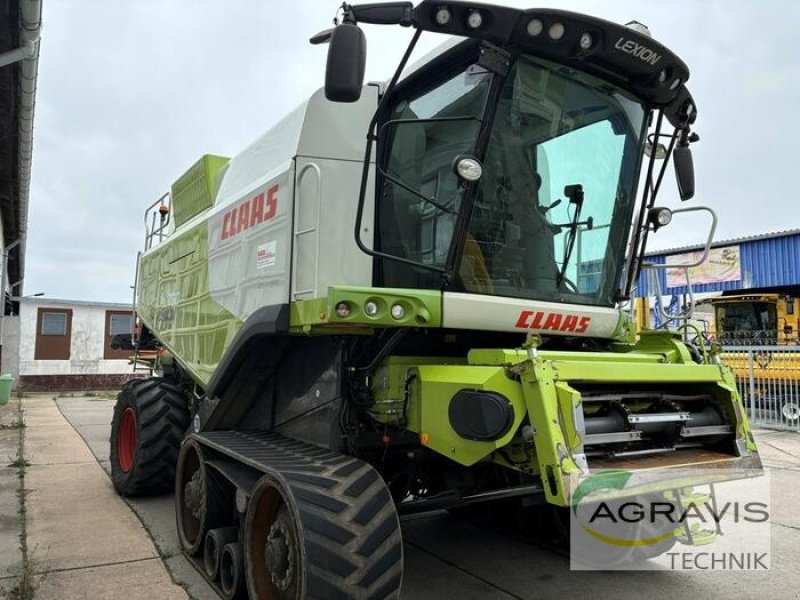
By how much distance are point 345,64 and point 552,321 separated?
171cm

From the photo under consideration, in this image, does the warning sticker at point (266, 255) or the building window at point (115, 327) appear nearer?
the warning sticker at point (266, 255)

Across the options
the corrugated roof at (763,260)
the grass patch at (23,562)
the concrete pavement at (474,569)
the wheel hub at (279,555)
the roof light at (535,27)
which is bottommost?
the concrete pavement at (474,569)

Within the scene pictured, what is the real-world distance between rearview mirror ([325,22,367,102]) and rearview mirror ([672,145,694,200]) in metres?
2.20

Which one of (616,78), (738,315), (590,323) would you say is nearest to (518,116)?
(616,78)

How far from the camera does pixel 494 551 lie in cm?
459

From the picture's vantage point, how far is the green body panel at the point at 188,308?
4.66 m

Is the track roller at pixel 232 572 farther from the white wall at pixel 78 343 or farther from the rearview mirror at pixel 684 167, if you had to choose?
the white wall at pixel 78 343

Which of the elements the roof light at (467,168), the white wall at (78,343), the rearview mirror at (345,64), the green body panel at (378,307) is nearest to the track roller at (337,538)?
the green body panel at (378,307)

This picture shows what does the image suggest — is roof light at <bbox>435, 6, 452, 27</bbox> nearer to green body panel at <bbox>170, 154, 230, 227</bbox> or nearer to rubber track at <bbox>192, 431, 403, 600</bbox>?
rubber track at <bbox>192, 431, 403, 600</bbox>

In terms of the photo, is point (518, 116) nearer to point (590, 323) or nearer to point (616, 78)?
point (616, 78)

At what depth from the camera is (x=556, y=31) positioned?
9.95ft

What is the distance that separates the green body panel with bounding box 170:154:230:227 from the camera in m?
5.34

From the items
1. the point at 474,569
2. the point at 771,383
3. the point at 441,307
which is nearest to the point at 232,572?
the point at 474,569

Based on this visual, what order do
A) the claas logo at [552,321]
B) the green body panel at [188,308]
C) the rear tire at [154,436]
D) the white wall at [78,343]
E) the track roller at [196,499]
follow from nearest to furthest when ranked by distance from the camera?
1. the claas logo at [552,321]
2. the track roller at [196,499]
3. the green body panel at [188,308]
4. the rear tire at [154,436]
5. the white wall at [78,343]
